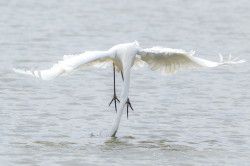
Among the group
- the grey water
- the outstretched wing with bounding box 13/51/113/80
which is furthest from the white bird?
the grey water

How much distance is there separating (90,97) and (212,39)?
8.59m

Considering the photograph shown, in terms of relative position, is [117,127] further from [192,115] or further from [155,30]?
[155,30]

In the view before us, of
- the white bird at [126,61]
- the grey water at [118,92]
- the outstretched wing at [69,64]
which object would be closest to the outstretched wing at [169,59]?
the white bird at [126,61]

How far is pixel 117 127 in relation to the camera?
12.6 meters

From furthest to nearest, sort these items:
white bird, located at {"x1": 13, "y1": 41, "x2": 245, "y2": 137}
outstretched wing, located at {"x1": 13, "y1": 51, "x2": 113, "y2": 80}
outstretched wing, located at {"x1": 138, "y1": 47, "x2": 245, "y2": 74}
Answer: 1. outstretched wing, located at {"x1": 138, "y1": 47, "x2": 245, "y2": 74}
2. white bird, located at {"x1": 13, "y1": 41, "x2": 245, "y2": 137}
3. outstretched wing, located at {"x1": 13, "y1": 51, "x2": 113, "y2": 80}

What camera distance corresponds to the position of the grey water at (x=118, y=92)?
39.2 ft

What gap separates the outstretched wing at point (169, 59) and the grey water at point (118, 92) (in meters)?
1.05

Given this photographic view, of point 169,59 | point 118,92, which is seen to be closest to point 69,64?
point 169,59

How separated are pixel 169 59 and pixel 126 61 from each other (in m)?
0.81

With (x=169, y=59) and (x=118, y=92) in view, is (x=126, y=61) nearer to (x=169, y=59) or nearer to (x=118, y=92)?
(x=169, y=59)

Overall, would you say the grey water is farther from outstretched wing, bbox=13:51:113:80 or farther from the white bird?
outstretched wing, bbox=13:51:113:80

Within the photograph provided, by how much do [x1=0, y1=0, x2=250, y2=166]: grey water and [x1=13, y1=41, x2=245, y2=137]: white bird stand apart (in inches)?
35.1

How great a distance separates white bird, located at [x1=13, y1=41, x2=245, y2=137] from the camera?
39.2 ft

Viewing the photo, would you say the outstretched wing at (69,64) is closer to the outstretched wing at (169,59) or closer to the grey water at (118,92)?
the outstretched wing at (169,59)
